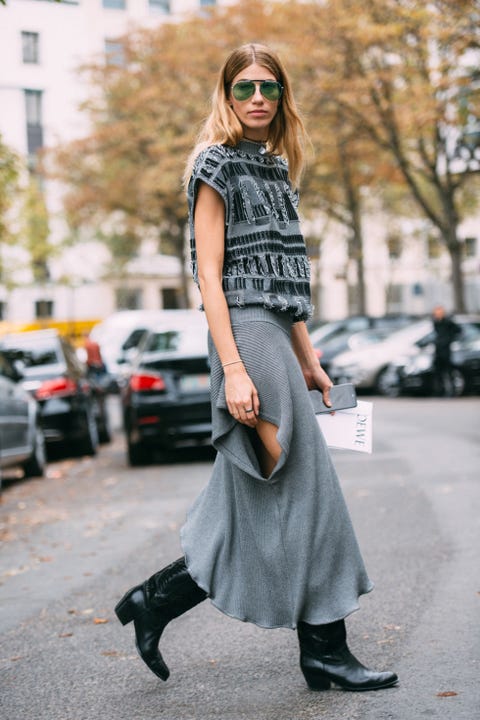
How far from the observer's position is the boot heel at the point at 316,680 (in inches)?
143

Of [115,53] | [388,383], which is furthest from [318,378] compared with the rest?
[115,53]

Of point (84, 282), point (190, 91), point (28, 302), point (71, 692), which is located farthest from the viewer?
point (28, 302)

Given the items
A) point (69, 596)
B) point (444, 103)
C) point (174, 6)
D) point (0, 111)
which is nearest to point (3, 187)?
point (444, 103)

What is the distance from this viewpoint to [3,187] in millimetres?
17844

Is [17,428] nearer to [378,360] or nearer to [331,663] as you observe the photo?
[331,663]

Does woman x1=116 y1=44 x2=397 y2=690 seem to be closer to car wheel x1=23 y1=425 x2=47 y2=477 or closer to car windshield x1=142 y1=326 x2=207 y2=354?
car windshield x1=142 y1=326 x2=207 y2=354

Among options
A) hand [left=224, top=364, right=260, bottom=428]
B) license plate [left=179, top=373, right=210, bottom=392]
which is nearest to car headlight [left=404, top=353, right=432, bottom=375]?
license plate [left=179, top=373, right=210, bottom=392]

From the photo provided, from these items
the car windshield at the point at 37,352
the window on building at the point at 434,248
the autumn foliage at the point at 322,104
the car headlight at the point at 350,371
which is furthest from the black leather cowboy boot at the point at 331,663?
the window on building at the point at 434,248

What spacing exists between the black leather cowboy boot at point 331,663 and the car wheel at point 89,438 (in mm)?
10394

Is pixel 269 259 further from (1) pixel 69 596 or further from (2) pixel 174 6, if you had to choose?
(2) pixel 174 6

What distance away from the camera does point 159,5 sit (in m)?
56.4

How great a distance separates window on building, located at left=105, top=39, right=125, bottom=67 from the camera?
117 ft

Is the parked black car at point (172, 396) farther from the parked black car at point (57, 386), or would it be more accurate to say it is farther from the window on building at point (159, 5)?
the window on building at point (159, 5)

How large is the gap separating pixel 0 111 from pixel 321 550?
49665mm
